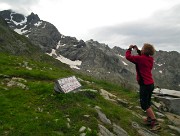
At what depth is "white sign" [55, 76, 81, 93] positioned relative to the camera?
1820cm

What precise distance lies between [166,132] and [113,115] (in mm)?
3143

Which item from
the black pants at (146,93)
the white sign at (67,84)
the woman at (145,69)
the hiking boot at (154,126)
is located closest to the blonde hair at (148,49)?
the woman at (145,69)

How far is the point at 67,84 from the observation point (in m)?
18.9

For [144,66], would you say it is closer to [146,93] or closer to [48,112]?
[146,93]

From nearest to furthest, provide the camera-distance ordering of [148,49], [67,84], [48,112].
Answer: [48,112] < [148,49] < [67,84]

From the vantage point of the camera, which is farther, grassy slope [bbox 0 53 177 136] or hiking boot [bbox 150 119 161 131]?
hiking boot [bbox 150 119 161 131]

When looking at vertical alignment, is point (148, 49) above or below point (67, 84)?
above

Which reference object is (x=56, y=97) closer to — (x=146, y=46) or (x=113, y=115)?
(x=113, y=115)

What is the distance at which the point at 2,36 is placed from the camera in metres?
129

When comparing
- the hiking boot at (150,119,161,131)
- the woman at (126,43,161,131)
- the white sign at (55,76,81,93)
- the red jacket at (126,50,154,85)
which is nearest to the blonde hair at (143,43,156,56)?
the woman at (126,43,161,131)

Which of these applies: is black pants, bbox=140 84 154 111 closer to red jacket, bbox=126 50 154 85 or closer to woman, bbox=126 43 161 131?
woman, bbox=126 43 161 131

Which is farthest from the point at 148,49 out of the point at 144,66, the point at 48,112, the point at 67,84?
the point at 48,112

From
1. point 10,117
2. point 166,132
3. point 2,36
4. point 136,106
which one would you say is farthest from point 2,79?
point 2,36

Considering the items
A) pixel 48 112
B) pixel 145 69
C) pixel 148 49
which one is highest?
pixel 148 49
